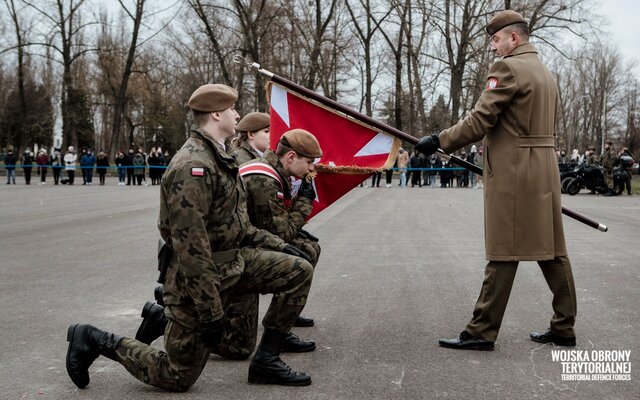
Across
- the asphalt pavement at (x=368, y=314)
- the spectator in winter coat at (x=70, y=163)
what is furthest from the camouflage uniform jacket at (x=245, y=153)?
the spectator in winter coat at (x=70, y=163)

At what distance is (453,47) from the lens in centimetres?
4478

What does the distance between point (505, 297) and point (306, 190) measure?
160cm

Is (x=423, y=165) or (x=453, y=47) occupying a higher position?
(x=453, y=47)

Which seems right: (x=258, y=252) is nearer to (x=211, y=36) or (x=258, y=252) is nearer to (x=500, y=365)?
(x=500, y=365)

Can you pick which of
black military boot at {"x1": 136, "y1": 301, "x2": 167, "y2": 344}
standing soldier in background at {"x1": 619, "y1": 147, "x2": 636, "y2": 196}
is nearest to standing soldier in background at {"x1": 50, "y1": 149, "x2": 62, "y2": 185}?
standing soldier in background at {"x1": 619, "y1": 147, "x2": 636, "y2": 196}

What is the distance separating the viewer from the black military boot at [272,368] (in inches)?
169

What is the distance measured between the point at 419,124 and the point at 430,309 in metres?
41.6

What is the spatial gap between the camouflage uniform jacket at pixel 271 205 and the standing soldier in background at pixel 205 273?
18.6 inches

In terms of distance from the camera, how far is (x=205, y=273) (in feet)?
12.3

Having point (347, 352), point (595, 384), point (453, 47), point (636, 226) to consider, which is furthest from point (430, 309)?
point (453, 47)

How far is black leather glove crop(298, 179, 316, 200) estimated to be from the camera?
5.17 metres

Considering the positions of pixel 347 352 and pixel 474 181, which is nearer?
pixel 347 352

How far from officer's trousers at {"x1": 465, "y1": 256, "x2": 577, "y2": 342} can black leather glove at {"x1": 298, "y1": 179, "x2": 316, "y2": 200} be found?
1379 millimetres

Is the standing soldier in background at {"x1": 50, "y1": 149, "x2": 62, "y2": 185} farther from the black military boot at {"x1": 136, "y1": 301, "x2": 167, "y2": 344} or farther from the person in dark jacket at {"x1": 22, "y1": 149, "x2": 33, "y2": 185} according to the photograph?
the black military boot at {"x1": 136, "y1": 301, "x2": 167, "y2": 344}
